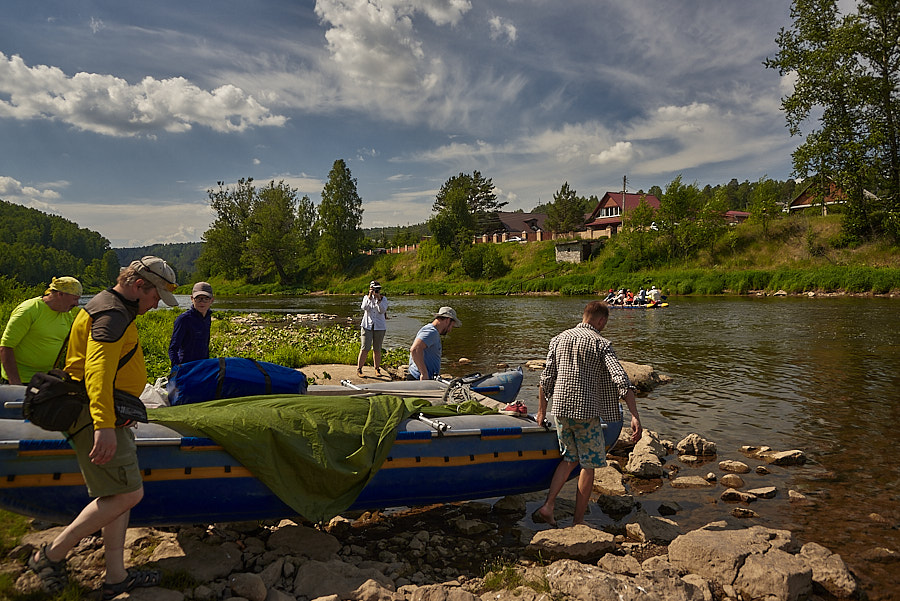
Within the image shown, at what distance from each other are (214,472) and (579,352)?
372 centimetres

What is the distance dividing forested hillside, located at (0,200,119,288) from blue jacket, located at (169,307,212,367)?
102629 millimetres

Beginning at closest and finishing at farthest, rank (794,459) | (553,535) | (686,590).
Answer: (686,590)
(553,535)
(794,459)

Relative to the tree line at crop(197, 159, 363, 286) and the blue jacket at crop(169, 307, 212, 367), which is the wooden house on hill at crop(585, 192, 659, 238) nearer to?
the tree line at crop(197, 159, 363, 286)

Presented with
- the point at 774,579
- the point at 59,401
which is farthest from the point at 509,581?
the point at 59,401

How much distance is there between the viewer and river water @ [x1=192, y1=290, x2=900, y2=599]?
625 centimetres

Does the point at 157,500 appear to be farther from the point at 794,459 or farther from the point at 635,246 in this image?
the point at 635,246

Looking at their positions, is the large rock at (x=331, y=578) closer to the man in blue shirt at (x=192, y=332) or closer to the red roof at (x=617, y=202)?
the man in blue shirt at (x=192, y=332)

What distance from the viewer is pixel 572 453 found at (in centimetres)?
580

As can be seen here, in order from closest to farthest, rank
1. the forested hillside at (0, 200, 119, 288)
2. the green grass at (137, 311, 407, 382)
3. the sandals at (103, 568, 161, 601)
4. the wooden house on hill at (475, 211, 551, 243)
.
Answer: the sandals at (103, 568, 161, 601) < the green grass at (137, 311, 407, 382) < the wooden house on hill at (475, 211, 551, 243) < the forested hillside at (0, 200, 119, 288)

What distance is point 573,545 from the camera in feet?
16.6

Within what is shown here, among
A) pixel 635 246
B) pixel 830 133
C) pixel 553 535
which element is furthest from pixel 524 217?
pixel 553 535

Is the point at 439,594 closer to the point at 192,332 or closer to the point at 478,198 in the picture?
the point at 192,332

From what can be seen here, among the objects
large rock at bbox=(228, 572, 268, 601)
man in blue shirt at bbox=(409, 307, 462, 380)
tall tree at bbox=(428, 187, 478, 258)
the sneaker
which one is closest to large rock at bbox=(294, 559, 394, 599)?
large rock at bbox=(228, 572, 268, 601)

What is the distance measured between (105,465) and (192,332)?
3.73 metres
